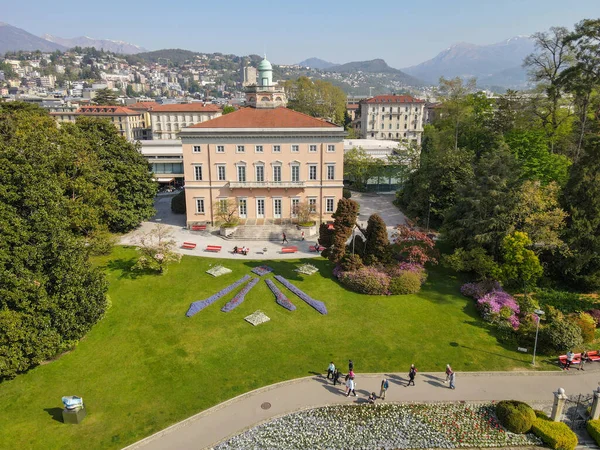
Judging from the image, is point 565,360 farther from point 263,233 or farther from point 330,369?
point 263,233

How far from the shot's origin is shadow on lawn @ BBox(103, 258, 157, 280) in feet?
124

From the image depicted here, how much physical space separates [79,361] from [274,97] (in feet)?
223

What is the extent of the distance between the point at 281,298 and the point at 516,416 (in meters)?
18.2

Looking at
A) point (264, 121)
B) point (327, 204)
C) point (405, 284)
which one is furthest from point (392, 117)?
point (405, 284)

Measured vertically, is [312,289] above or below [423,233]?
below

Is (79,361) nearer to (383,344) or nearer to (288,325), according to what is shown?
(288,325)

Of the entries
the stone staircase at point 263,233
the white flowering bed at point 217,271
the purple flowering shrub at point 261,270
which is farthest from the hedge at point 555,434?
the stone staircase at point 263,233

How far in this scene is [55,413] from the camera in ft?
73.5

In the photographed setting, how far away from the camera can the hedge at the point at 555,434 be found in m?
20.6

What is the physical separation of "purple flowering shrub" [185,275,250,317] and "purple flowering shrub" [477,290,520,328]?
65.1 ft

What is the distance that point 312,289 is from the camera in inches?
1415

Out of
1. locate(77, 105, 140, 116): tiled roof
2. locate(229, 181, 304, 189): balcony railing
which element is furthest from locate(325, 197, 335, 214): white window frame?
locate(77, 105, 140, 116): tiled roof

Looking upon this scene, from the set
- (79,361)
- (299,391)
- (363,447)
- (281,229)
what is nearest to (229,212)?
(281,229)

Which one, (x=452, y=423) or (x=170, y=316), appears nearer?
(x=452, y=423)
